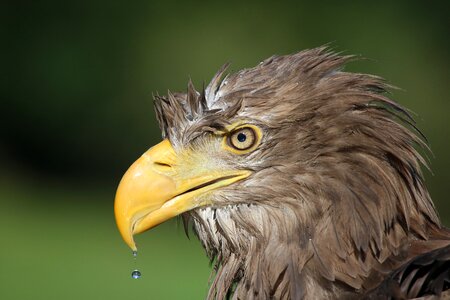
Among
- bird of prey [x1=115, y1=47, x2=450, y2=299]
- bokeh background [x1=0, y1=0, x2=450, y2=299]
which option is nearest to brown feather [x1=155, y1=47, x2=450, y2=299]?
bird of prey [x1=115, y1=47, x2=450, y2=299]

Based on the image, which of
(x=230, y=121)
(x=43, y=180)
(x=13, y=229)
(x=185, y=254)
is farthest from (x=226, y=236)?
(x=43, y=180)

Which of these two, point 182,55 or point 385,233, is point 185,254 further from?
point 385,233

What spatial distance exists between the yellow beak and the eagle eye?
0.11 metres

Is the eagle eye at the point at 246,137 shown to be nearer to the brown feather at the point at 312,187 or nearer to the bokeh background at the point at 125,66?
the brown feather at the point at 312,187

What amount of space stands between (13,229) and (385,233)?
8.56 m

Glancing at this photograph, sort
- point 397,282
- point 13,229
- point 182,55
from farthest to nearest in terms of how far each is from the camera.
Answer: point 182,55 → point 13,229 → point 397,282

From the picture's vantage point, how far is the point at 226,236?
4.85 metres

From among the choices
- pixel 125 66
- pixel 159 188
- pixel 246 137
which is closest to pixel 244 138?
pixel 246 137

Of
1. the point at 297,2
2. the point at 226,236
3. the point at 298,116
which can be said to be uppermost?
the point at 297,2

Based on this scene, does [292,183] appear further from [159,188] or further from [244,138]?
[159,188]

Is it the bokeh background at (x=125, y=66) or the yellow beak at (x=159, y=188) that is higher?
the bokeh background at (x=125, y=66)

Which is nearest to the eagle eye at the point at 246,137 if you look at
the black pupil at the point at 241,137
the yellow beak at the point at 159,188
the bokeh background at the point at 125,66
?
the black pupil at the point at 241,137

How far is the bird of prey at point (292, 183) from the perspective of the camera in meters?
4.63

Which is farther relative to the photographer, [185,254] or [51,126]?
[51,126]
